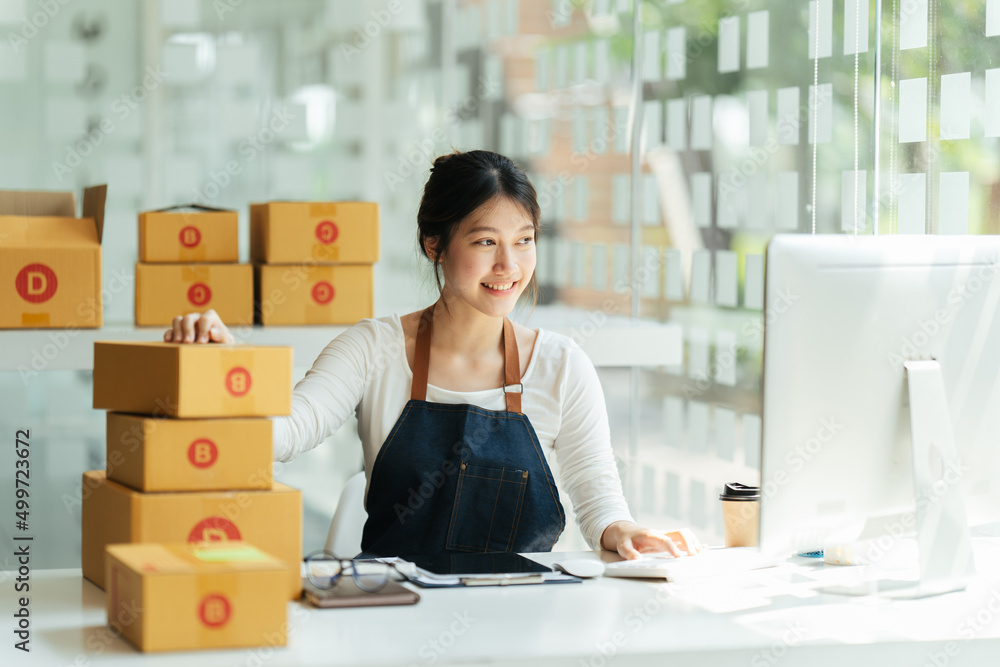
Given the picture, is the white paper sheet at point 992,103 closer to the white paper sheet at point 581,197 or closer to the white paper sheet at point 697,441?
the white paper sheet at point 697,441

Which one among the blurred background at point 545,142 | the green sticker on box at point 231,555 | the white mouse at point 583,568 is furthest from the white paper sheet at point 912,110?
the green sticker on box at point 231,555

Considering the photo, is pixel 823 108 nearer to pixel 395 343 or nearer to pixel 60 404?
pixel 395 343

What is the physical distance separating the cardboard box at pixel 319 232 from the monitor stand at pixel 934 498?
5.04 ft

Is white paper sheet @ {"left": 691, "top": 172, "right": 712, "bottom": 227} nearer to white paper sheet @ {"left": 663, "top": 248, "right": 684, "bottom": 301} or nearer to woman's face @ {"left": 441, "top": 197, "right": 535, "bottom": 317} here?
white paper sheet @ {"left": 663, "top": 248, "right": 684, "bottom": 301}

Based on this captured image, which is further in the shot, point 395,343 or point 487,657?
point 395,343

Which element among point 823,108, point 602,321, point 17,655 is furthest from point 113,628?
point 823,108

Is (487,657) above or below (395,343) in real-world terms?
below

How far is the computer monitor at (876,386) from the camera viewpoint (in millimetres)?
1368

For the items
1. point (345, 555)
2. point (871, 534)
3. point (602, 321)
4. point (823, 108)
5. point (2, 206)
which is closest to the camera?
point (871, 534)

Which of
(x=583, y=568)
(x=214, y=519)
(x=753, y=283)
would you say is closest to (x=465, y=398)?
(x=583, y=568)

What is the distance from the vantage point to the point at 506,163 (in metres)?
1.98

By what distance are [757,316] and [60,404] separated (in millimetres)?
2153

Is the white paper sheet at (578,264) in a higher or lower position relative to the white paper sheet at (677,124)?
lower

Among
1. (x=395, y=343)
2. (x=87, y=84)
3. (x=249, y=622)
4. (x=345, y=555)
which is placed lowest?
(x=345, y=555)
